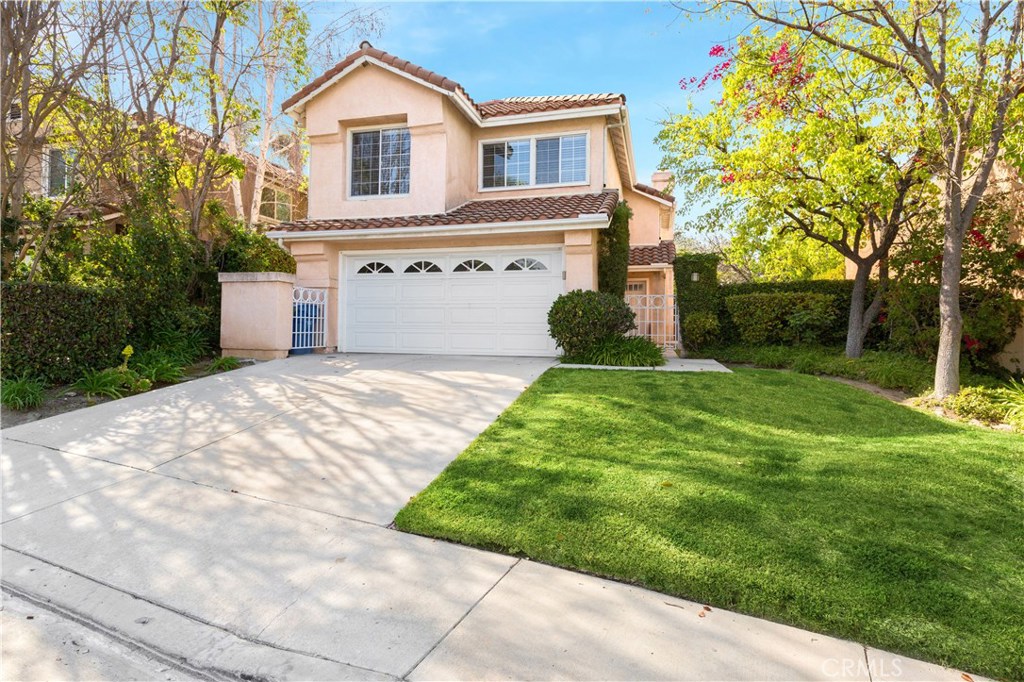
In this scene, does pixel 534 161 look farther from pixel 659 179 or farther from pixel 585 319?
pixel 659 179

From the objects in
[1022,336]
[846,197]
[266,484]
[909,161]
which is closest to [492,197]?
[846,197]

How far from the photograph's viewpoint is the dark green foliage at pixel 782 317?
12.6m

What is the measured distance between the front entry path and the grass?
8.48 m

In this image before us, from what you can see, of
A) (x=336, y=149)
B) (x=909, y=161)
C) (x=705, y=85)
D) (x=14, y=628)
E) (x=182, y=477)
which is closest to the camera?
(x=14, y=628)

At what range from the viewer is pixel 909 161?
31.9ft

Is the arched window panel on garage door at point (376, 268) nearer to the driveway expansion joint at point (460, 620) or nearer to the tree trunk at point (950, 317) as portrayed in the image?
the driveway expansion joint at point (460, 620)

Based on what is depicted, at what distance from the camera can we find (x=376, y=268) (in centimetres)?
1226

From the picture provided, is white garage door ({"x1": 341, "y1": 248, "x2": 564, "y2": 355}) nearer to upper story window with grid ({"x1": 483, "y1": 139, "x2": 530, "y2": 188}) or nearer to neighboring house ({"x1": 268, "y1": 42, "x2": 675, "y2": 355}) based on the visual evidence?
neighboring house ({"x1": 268, "y1": 42, "x2": 675, "y2": 355})

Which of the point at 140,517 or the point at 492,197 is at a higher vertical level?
the point at 492,197

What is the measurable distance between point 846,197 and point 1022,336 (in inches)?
171

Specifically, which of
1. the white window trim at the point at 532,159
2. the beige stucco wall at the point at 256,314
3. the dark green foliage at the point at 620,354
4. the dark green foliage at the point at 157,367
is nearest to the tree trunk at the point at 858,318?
the dark green foliage at the point at 620,354

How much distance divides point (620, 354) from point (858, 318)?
5868mm

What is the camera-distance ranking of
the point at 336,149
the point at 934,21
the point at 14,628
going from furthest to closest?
1. the point at 336,149
2. the point at 934,21
3. the point at 14,628

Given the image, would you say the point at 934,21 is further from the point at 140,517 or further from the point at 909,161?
the point at 140,517
